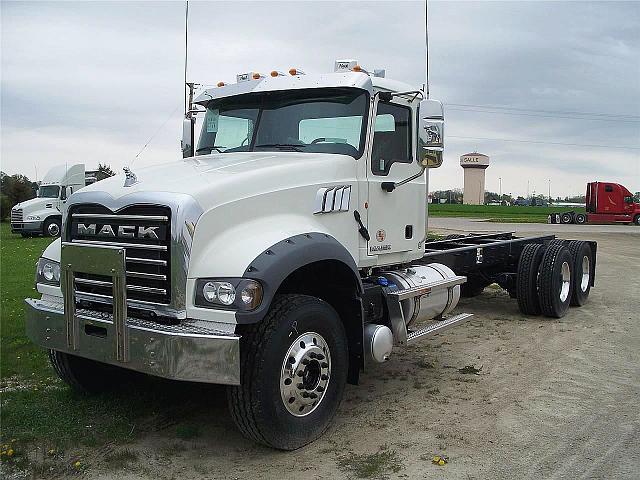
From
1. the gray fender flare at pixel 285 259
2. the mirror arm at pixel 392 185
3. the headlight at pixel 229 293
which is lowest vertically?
the headlight at pixel 229 293

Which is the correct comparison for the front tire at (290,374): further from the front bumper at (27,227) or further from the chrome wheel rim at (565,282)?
the front bumper at (27,227)

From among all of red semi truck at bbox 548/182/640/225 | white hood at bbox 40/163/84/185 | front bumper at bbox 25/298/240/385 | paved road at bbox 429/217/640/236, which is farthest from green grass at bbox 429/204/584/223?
front bumper at bbox 25/298/240/385

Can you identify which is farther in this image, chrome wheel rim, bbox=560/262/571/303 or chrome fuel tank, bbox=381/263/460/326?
chrome wheel rim, bbox=560/262/571/303

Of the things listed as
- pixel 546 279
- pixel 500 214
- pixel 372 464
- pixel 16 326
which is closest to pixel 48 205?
pixel 16 326

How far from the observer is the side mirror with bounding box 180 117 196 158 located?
6.40 m

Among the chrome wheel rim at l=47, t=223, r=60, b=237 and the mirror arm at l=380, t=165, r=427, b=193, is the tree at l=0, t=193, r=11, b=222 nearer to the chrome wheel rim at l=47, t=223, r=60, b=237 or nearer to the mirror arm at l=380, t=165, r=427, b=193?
the chrome wheel rim at l=47, t=223, r=60, b=237

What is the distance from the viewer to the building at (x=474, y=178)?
98.0 m

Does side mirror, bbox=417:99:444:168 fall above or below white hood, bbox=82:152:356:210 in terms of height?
above

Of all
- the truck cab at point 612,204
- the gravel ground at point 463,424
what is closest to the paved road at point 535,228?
the truck cab at point 612,204

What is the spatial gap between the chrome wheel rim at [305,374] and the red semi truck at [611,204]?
36225 mm

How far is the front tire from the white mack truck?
1 cm

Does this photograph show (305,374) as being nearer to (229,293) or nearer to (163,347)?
(229,293)

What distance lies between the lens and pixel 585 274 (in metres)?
10.4

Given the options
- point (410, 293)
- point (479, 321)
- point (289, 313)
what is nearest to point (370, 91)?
point (410, 293)
